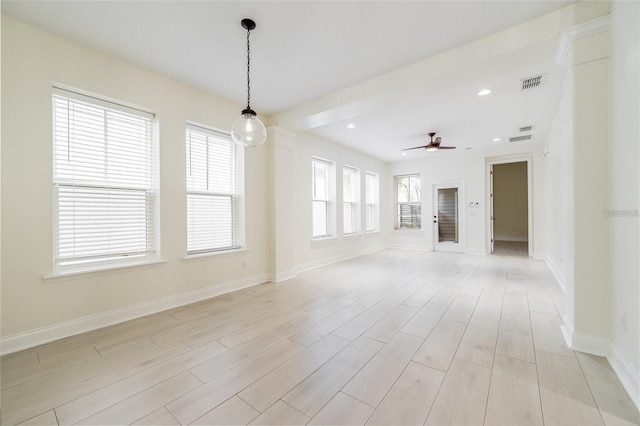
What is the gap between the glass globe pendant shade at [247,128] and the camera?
7.66 feet

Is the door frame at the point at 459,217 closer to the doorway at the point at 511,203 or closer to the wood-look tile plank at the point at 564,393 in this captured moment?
the doorway at the point at 511,203

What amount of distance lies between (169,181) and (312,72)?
2281 millimetres

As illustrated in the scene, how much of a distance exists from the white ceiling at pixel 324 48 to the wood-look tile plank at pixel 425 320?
104 inches

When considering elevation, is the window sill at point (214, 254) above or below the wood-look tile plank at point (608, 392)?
above

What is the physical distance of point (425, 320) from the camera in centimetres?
273

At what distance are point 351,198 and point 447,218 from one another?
Answer: 3051 mm

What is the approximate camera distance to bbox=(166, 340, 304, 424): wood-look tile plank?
151 cm

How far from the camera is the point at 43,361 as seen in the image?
2.05m

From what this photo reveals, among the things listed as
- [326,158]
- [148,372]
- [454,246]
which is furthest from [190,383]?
[454,246]

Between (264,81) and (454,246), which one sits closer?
(264,81)

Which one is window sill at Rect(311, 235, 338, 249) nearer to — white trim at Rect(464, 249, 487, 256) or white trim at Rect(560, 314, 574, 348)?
white trim at Rect(464, 249, 487, 256)

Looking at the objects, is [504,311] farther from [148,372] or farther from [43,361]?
[43,361]

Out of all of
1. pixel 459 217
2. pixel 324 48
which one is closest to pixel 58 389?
pixel 324 48

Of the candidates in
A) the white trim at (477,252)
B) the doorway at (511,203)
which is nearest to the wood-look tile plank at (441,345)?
the white trim at (477,252)
